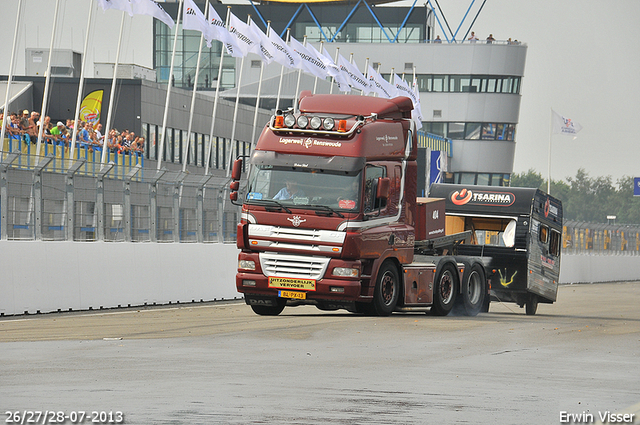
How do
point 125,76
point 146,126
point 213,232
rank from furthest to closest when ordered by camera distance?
point 125,76, point 146,126, point 213,232

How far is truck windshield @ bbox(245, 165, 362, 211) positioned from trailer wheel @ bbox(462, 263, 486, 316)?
14.7 feet

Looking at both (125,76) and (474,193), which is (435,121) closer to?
(125,76)

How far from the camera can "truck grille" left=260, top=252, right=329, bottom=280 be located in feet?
57.7

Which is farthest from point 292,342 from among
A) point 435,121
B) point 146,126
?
point 435,121

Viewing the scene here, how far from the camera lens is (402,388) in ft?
32.1

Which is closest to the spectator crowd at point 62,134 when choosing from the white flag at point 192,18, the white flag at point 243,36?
the white flag at point 192,18

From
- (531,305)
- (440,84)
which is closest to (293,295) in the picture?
(531,305)

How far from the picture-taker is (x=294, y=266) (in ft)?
57.9

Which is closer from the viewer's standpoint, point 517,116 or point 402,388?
point 402,388

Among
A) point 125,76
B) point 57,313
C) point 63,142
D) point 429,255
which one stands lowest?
point 57,313

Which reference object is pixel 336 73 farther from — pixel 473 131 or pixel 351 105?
pixel 473 131

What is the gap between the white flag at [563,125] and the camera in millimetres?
69875

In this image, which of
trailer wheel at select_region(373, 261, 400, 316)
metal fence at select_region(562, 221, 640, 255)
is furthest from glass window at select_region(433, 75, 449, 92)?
trailer wheel at select_region(373, 261, 400, 316)

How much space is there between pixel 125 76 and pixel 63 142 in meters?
29.8
